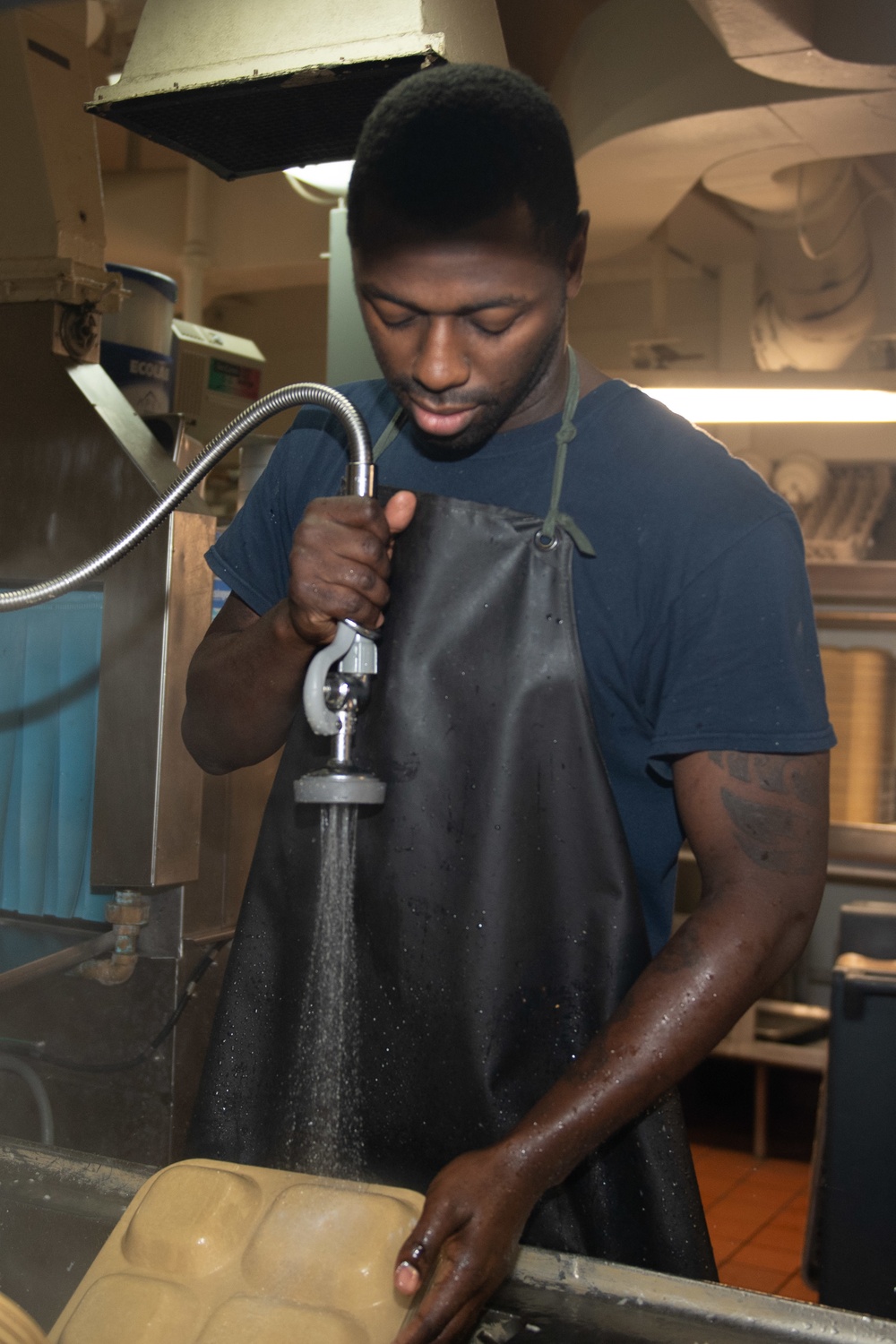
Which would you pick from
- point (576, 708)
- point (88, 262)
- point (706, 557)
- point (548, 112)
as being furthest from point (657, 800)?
point (88, 262)

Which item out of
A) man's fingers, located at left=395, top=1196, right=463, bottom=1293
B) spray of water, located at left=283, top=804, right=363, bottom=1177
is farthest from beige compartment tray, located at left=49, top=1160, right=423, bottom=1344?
spray of water, located at left=283, top=804, right=363, bottom=1177

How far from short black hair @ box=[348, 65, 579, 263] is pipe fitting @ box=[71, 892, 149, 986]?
112 centimetres

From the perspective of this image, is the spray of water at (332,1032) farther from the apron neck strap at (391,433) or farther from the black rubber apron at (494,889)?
the apron neck strap at (391,433)

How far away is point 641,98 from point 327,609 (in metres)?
2.51

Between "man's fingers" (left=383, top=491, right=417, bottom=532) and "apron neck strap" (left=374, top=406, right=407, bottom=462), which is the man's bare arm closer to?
"man's fingers" (left=383, top=491, right=417, bottom=532)

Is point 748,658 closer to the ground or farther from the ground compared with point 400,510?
closer to the ground

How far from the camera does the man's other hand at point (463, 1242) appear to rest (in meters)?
0.84

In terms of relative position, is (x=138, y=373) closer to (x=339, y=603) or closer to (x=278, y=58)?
(x=278, y=58)

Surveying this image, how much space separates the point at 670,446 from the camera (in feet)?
3.86

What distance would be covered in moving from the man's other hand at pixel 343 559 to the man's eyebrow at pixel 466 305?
0.55 ft

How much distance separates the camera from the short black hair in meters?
1.04

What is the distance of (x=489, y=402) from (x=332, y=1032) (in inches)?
23.0

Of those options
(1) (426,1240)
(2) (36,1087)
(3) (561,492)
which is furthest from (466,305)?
(2) (36,1087)

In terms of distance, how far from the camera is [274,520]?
136 cm
